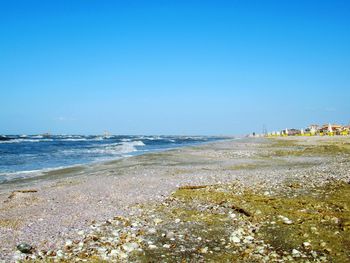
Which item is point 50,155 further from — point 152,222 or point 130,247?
point 130,247

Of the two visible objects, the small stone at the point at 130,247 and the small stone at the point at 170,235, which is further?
the small stone at the point at 170,235

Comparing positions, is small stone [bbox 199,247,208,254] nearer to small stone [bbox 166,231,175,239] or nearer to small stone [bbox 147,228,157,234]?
small stone [bbox 166,231,175,239]

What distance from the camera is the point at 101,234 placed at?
860 centimetres

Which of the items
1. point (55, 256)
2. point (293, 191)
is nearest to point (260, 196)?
point (293, 191)

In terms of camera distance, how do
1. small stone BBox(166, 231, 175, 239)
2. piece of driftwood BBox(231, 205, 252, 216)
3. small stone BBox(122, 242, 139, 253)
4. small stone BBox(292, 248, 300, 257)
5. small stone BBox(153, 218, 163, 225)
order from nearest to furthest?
1. small stone BBox(292, 248, 300, 257)
2. small stone BBox(122, 242, 139, 253)
3. small stone BBox(166, 231, 175, 239)
4. small stone BBox(153, 218, 163, 225)
5. piece of driftwood BBox(231, 205, 252, 216)

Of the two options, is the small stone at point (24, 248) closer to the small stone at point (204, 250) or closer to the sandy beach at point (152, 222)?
the sandy beach at point (152, 222)

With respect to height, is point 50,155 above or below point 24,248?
above

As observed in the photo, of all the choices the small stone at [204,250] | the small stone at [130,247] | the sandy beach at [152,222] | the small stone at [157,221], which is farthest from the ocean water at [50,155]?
the small stone at [204,250]

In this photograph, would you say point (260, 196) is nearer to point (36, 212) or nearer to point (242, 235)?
point (242, 235)

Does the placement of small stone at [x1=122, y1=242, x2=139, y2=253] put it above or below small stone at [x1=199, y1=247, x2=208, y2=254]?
above

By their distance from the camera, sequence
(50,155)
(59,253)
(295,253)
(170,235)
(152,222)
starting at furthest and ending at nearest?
(50,155), (152,222), (170,235), (59,253), (295,253)

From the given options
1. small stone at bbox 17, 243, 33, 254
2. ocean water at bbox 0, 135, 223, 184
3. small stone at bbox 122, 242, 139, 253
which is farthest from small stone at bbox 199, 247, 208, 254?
ocean water at bbox 0, 135, 223, 184

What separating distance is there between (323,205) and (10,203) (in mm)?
11186

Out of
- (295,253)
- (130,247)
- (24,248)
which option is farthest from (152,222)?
(295,253)
